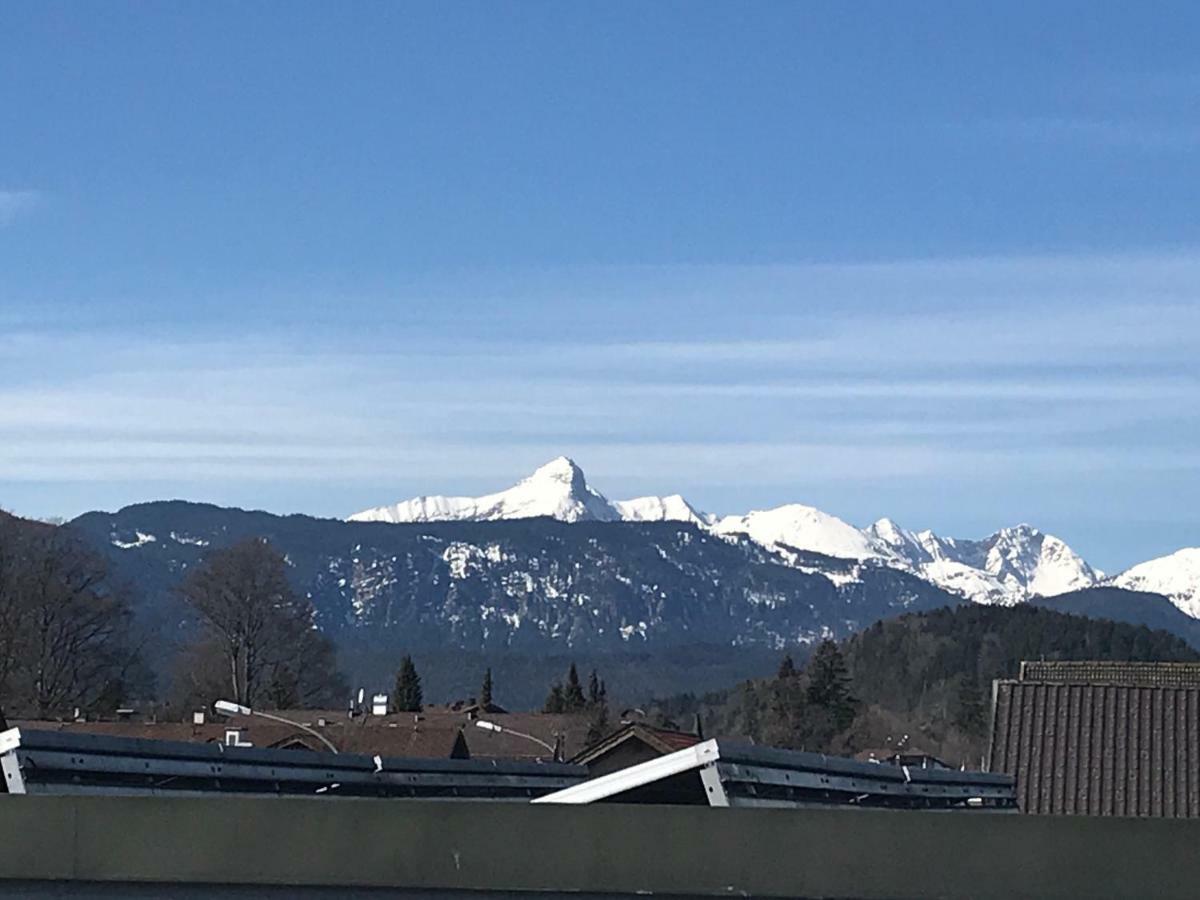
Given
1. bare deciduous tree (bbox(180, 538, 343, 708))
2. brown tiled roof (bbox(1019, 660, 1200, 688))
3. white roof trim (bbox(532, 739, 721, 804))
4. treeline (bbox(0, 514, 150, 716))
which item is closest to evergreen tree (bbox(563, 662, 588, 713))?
bare deciduous tree (bbox(180, 538, 343, 708))

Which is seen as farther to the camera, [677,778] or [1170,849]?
[677,778]

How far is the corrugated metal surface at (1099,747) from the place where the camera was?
20.8 meters

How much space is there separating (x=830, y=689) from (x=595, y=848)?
127001mm

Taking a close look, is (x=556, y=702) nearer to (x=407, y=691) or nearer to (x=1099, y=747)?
(x=407, y=691)

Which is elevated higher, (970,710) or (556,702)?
(556,702)

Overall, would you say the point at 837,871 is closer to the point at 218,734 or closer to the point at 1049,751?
the point at 1049,751

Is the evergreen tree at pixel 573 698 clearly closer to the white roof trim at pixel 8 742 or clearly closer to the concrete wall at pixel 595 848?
the white roof trim at pixel 8 742

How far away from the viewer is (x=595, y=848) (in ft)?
21.6

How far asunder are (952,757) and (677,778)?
126m

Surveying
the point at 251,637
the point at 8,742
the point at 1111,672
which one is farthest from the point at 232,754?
the point at 251,637

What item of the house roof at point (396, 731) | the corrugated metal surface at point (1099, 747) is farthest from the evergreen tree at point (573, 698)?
the corrugated metal surface at point (1099, 747)

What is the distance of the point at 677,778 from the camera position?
806cm

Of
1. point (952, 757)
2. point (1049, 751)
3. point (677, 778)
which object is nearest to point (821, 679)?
point (952, 757)

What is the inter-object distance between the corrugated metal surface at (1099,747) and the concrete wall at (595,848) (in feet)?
47.6
